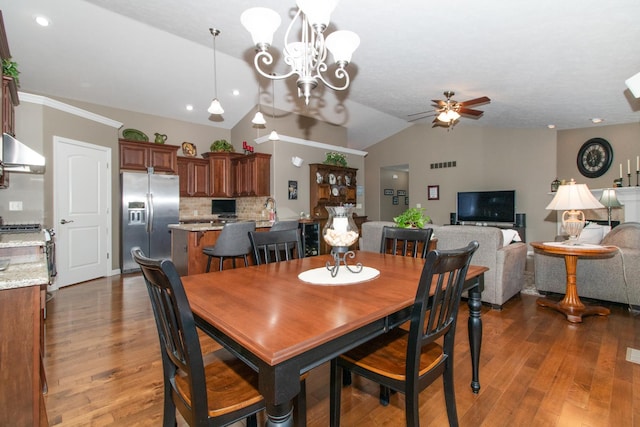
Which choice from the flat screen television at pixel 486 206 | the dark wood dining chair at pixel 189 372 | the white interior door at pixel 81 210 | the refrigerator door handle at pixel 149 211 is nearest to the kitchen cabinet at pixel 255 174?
the refrigerator door handle at pixel 149 211

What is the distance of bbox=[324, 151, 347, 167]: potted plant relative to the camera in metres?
7.11

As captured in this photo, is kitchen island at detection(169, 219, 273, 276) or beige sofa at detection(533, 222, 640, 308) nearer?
beige sofa at detection(533, 222, 640, 308)

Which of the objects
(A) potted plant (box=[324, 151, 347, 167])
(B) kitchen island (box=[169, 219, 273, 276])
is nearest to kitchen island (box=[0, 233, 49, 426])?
(B) kitchen island (box=[169, 219, 273, 276])

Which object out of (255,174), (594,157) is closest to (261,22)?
(255,174)

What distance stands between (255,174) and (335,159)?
200 centimetres

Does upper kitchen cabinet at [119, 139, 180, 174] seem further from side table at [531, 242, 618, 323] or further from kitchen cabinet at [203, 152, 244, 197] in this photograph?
side table at [531, 242, 618, 323]

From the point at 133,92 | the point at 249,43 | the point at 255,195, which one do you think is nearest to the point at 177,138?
the point at 133,92

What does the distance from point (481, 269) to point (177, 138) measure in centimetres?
624

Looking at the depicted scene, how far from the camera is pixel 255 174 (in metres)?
6.11

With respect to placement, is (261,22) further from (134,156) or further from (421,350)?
→ (134,156)

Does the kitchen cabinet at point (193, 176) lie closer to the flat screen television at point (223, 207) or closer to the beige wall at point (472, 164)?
the flat screen television at point (223, 207)

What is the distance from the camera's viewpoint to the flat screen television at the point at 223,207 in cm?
685

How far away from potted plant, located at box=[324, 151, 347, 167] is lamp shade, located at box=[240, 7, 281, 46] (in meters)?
5.18

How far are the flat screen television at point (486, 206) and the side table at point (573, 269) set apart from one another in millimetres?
4148
